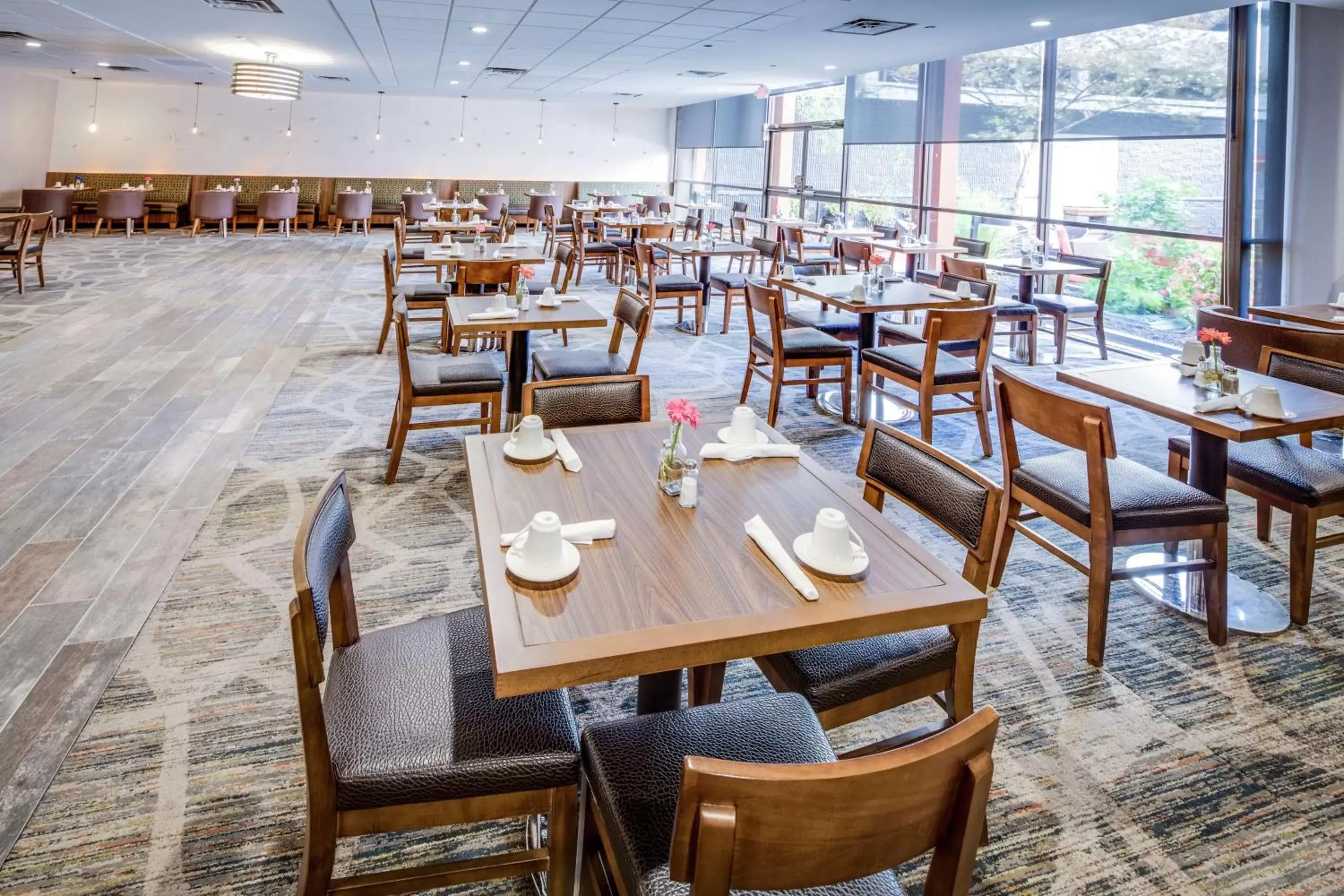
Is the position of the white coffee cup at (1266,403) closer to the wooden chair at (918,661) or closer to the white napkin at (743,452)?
the wooden chair at (918,661)

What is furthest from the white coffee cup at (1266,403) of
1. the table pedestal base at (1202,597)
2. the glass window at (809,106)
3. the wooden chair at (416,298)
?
the glass window at (809,106)

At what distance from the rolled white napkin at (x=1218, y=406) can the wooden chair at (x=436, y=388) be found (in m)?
2.77

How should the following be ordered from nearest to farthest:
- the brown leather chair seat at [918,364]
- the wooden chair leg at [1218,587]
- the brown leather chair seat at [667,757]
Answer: the brown leather chair seat at [667,757] → the wooden chair leg at [1218,587] → the brown leather chair seat at [918,364]

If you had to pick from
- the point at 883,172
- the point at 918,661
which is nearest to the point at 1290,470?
the point at 918,661

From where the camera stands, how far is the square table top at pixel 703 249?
24.1 feet

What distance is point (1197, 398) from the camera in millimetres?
2713

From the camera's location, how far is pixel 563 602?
4.62ft

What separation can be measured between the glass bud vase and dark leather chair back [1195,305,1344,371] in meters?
2.76

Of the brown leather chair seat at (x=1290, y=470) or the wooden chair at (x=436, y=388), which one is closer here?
the brown leather chair seat at (x=1290, y=470)

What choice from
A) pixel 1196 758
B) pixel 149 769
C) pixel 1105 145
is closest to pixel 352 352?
pixel 149 769

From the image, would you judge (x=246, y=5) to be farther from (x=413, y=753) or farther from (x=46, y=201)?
(x=46, y=201)

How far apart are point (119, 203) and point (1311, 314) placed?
16.3 m

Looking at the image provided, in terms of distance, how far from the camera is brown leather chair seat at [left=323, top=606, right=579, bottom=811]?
1.37 m

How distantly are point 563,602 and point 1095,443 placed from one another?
1693 mm
